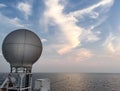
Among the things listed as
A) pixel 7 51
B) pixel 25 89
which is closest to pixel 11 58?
pixel 7 51

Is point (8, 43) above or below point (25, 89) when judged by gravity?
above

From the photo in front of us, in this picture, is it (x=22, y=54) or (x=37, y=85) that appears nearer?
(x=22, y=54)

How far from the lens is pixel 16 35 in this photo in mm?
18000

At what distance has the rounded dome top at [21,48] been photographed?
57.4 ft

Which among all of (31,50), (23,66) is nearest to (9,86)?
(23,66)

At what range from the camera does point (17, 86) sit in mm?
17734

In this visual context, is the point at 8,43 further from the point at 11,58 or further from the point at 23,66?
the point at 23,66

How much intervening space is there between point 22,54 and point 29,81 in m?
3.01

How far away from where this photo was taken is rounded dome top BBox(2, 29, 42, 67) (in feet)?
57.4

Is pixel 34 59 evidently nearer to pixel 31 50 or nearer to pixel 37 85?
pixel 31 50

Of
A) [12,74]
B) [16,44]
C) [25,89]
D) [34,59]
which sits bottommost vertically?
[25,89]

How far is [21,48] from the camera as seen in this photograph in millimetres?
17516

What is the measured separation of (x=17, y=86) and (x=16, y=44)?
158 inches

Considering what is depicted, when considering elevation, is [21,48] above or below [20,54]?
above
